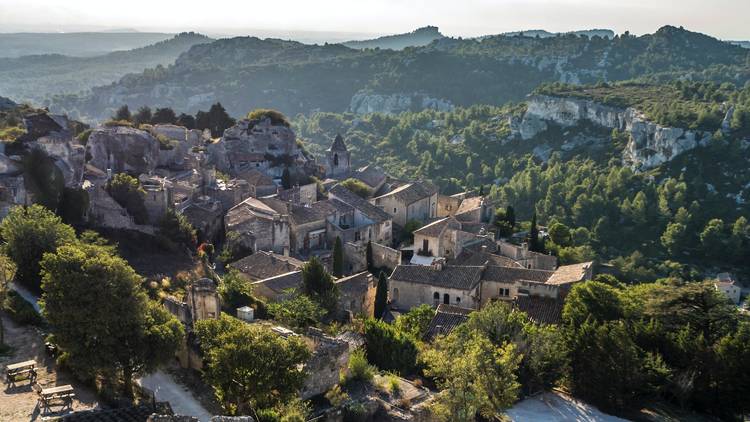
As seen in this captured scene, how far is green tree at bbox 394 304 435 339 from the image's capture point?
30002 mm

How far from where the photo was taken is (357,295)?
114ft

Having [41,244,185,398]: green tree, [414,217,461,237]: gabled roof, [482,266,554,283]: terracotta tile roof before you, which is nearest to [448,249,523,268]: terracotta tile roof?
[482,266,554,283]: terracotta tile roof

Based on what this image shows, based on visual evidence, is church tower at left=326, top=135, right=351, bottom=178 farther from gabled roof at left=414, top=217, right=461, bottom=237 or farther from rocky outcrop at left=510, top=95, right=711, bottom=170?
rocky outcrop at left=510, top=95, right=711, bottom=170

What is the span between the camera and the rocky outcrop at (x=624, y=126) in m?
87.7

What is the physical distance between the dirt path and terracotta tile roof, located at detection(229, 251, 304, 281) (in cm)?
1337

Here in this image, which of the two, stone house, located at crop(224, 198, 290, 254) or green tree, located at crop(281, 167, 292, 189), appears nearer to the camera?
stone house, located at crop(224, 198, 290, 254)

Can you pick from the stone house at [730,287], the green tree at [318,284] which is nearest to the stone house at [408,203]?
the green tree at [318,284]

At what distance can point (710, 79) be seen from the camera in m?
150

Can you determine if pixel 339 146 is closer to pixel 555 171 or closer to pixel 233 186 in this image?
pixel 233 186

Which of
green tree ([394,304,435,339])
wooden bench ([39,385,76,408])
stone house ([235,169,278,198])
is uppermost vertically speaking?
wooden bench ([39,385,76,408])

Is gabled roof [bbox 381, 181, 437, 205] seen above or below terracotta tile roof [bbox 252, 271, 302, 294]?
above

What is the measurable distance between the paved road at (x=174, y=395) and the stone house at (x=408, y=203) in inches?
1175

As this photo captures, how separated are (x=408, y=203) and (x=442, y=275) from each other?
1363cm

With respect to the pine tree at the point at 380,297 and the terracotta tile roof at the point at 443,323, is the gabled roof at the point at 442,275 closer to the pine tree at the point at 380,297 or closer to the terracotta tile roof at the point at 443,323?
the pine tree at the point at 380,297
